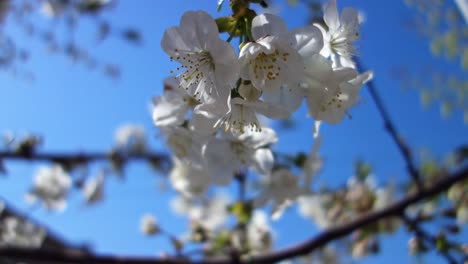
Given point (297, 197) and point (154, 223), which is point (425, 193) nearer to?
point (297, 197)

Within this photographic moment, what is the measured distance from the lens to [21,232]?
3490mm

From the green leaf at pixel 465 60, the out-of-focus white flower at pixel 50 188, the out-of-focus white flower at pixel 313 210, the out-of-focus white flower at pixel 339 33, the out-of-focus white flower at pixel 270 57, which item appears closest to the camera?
the out-of-focus white flower at pixel 270 57

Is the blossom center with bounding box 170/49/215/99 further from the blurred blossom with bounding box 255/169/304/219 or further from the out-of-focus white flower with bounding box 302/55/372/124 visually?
the blurred blossom with bounding box 255/169/304/219

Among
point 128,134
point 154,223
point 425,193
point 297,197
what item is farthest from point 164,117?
point 128,134

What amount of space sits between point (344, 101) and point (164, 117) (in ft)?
1.20

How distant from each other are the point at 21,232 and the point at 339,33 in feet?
12.3

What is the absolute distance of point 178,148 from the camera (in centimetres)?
84

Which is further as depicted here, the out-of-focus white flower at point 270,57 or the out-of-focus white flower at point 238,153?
the out-of-focus white flower at point 238,153

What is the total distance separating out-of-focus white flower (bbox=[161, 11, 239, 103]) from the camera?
1.78ft

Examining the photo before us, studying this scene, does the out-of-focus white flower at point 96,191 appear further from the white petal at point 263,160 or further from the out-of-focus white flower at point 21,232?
the white petal at point 263,160

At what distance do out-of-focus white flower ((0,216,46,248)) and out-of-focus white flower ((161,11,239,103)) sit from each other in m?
3.23

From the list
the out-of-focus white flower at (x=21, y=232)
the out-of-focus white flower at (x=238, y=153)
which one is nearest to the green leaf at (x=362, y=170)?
the out-of-focus white flower at (x=238, y=153)

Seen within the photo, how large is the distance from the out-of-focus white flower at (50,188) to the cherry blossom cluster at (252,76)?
9.06 feet

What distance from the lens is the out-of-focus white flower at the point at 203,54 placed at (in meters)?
0.54
